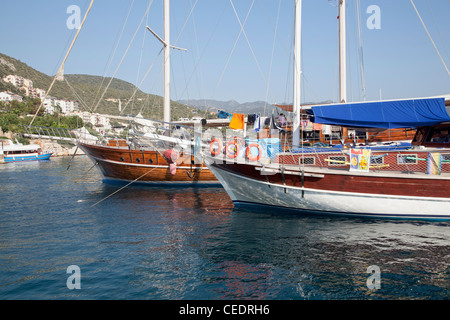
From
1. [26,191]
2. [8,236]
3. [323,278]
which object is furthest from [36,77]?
[323,278]

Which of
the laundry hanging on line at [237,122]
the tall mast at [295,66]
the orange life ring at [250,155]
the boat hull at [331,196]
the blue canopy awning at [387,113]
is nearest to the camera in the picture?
the boat hull at [331,196]

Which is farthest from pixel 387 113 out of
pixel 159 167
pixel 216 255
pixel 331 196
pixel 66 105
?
pixel 66 105

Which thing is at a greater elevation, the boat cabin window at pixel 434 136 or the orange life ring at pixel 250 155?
the boat cabin window at pixel 434 136

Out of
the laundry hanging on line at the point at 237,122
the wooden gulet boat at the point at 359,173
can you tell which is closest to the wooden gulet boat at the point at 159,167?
the laundry hanging on line at the point at 237,122

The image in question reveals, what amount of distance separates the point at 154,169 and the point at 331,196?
47.7ft

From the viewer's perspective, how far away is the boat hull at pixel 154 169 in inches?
961

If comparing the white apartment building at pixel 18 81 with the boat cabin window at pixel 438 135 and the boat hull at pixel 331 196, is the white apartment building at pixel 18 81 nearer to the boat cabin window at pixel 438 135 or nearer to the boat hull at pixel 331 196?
the boat hull at pixel 331 196

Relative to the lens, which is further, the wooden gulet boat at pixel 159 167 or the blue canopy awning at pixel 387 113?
the wooden gulet boat at pixel 159 167

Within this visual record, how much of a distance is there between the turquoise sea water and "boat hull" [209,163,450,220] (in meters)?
0.49

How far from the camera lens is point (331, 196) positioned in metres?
13.8

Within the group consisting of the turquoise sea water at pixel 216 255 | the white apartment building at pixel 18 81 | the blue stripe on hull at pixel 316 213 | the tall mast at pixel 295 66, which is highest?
the white apartment building at pixel 18 81

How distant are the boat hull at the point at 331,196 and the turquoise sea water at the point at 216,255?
488 millimetres

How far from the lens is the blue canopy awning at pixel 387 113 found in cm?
1439

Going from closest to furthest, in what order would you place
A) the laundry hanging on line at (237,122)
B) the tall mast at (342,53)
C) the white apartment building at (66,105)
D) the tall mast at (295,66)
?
the tall mast at (295,66) → the laundry hanging on line at (237,122) → the tall mast at (342,53) → the white apartment building at (66,105)
